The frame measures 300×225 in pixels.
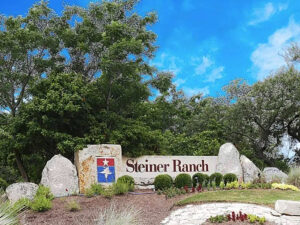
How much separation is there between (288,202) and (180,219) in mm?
2848

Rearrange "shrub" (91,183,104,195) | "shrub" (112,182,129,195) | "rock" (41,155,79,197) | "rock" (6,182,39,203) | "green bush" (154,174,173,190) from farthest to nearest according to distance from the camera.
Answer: "green bush" (154,174,173,190) → "rock" (41,155,79,197) → "shrub" (91,183,104,195) → "shrub" (112,182,129,195) → "rock" (6,182,39,203)

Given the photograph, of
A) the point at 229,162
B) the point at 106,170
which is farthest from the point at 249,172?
the point at 106,170

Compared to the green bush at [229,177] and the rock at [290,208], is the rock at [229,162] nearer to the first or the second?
the green bush at [229,177]

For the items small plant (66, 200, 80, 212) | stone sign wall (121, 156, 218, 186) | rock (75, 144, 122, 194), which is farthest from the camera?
stone sign wall (121, 156, 218, 186)

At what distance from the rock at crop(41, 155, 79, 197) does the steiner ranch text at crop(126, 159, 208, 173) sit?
2443 mm

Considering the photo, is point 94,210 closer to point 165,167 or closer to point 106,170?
point 106,170

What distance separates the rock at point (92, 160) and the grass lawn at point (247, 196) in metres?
4.11

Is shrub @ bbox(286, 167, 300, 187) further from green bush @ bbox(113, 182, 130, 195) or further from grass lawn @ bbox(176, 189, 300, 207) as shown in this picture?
green bush @ bbox(113, 182, 130, 195)

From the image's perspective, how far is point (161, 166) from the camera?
658 inches

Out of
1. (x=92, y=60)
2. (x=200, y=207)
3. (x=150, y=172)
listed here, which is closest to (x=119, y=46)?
(x=92, y=60)

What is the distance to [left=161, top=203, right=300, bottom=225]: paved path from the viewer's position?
10.3 m

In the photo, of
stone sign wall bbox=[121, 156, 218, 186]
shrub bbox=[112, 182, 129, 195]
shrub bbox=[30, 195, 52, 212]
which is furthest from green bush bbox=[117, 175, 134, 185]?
shrub bbox=[30, 195, 52, 212]

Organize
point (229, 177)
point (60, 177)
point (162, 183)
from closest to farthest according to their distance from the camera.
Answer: point (60, 177) → point (162, 183) → point (229, 177)

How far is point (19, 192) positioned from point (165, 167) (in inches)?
234
